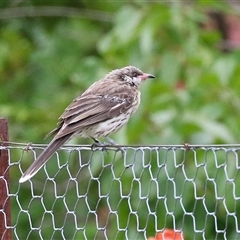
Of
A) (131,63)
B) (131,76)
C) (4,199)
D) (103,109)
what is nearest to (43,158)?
(4,199)

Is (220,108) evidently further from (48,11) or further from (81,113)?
(48,11)

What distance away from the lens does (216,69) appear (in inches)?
337

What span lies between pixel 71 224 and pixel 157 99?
278 centimetres

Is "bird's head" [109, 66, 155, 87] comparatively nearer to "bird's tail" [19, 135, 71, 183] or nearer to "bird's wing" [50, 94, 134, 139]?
"bird's wing" [50, 94, 134, 139]

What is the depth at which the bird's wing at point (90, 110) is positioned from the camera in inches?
280

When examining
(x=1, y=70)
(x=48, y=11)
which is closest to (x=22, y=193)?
(x=1, y=70)

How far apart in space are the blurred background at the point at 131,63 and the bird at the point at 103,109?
0.27m

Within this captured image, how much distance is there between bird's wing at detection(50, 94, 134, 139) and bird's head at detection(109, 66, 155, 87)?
0.39m

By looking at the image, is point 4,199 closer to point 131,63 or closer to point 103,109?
point 103,109

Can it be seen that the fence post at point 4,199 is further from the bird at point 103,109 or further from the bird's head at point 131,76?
the bird's head at point 131,76

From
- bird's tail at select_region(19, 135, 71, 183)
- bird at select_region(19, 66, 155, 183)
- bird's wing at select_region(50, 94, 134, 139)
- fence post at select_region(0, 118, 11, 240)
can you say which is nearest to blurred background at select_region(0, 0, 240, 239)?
bird at select_region(19, 66, 155, 183)

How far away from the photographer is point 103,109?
7.65m

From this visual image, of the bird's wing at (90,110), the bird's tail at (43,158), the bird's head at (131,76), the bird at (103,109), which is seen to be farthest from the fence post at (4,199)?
the bird's head at (131,76)

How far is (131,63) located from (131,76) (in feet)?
3.15
